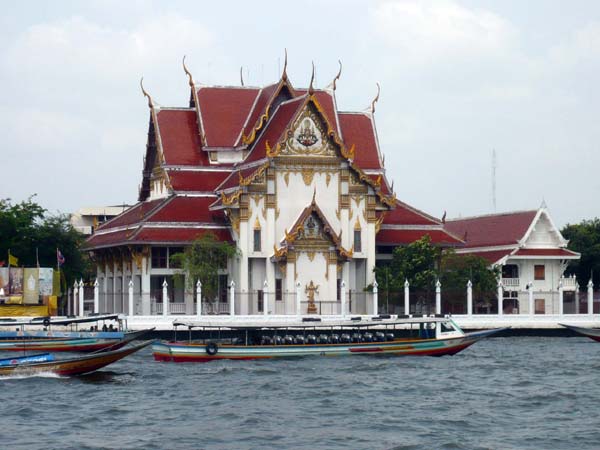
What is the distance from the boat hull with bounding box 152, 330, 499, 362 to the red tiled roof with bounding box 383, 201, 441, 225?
67.3ft

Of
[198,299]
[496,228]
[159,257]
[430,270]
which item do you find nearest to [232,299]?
[198,299]

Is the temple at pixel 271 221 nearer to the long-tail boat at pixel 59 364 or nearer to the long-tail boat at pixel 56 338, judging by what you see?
the long-tail boat at pixel 56 338

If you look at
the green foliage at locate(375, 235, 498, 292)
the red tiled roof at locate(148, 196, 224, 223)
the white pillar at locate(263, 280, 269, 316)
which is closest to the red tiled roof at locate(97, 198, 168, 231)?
the red tiled roof at locate(148, 196, 224, 223)

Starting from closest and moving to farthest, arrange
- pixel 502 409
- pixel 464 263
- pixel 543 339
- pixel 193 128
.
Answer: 1. pixel 502 409
2. pixel 543 339
3. pixel 464 263
4. pixel 193 128

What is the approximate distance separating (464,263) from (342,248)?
20.1 ft

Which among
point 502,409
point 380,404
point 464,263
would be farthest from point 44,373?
point 464,263

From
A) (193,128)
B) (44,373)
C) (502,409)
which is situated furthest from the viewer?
(193,128)

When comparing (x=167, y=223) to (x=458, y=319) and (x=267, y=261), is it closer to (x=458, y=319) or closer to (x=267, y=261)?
(x=267, y=261)

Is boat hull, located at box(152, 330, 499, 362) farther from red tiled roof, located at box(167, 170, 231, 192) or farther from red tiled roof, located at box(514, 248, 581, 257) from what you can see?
red tiled roof, located at box(514, 248, 581, 257)

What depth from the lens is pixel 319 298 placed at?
69.7 metres

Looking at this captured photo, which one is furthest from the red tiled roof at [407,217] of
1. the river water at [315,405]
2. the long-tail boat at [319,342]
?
the river water at [315,405]

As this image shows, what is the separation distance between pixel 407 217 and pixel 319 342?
76.4ft

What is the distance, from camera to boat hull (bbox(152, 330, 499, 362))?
170 feet

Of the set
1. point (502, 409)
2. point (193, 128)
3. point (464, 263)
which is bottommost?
point (502, 409)
